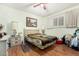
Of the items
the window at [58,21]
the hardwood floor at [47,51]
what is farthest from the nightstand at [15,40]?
the window at [58,21]

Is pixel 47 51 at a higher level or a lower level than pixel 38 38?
lower

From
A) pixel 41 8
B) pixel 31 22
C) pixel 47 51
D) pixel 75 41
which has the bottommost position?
pixel 47 51

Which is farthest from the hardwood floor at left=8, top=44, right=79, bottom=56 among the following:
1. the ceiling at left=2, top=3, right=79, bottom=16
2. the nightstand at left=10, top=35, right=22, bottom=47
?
the ceiling at left=2, top=3, right=79, bottom=16

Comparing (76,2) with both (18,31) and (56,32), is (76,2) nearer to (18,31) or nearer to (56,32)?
(56,32)

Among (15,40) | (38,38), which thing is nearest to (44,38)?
(38,38)

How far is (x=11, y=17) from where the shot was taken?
1.75 metres

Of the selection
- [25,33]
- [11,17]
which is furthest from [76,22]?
[11,17]

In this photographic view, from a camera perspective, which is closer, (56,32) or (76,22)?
(76,22)

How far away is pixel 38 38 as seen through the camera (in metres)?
1.76

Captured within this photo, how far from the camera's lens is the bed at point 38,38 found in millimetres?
1755

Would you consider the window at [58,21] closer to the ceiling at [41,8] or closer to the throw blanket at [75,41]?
the ceiling at [41,8]

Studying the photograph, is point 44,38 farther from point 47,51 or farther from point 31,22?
point 31,22

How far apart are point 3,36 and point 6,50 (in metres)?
0.24

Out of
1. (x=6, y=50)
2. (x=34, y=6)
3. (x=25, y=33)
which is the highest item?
(x=34, y=6)
